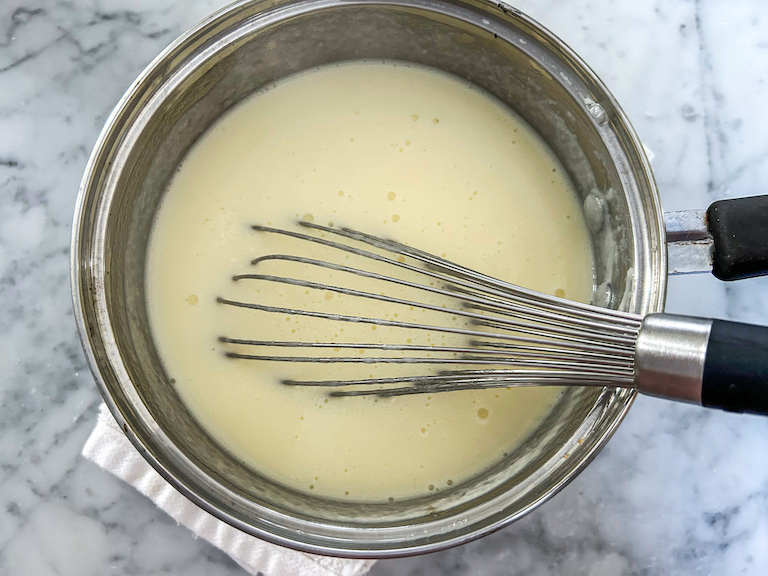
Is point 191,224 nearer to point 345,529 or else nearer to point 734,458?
point 345,529

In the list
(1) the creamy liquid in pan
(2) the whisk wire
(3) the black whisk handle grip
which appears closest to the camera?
(3) the black whisk handle grip

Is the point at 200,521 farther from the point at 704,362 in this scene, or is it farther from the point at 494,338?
the point at 704,362

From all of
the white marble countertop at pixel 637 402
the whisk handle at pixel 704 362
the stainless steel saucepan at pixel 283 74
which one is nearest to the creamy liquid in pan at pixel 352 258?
the stainless steel saucepan at pixel 283 74

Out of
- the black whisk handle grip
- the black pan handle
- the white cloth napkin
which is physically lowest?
the white cloth napkin

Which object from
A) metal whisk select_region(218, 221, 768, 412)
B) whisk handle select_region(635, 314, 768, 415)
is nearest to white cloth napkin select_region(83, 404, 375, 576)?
metal whisk select_region(218, 221, 768, 412)

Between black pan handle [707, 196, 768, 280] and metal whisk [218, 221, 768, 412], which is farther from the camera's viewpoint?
black pan handle [707, 196, 768, 280]

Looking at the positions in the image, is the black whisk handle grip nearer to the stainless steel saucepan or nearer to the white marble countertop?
the stainless steel saucepan

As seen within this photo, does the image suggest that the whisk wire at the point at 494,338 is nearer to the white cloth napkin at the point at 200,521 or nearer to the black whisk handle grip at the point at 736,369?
the black whisk handle grip at the point at 736,369
